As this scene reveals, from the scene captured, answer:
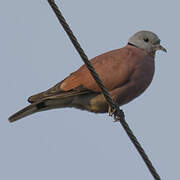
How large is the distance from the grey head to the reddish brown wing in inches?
30.6

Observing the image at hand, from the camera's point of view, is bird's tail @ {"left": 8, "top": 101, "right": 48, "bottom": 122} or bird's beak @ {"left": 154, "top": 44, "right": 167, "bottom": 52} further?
bird's beak @ {"left": 154, "top": 44, "right": 167, "bottom": 52}

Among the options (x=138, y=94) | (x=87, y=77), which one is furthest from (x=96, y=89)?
(x=138, y=94)

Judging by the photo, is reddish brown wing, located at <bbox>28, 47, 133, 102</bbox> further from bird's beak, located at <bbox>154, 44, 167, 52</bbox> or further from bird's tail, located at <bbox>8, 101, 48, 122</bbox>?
bird's beak, located at <bbox>154, 44, 167, 52</bbox>

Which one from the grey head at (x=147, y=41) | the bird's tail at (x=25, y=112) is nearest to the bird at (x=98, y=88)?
the bird's tail at (x=25, y=112)

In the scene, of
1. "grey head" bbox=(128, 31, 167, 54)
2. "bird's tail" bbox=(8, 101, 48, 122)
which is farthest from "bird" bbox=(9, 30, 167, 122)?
"grey head" bbox=(128, 31, 167, 54)

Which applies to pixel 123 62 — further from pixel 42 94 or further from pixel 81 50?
pixel 81 50

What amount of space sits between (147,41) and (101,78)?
4.85ft

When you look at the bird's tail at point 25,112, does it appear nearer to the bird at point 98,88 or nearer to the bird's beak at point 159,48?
the bird at point 98,88

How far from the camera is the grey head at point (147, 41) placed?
7.58 m

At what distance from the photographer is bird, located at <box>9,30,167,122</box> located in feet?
21.2

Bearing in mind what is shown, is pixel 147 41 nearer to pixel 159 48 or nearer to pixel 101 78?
pixel 159 48

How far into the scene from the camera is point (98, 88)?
254 inches

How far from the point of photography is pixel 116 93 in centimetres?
654

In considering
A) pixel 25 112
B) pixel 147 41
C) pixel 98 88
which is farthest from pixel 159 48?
pixel 25 112
